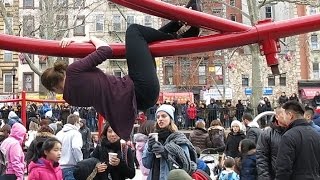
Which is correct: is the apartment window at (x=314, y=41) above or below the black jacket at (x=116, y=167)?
above

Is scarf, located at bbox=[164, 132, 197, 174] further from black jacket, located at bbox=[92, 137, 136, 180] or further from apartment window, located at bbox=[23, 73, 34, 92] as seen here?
apartment window, located at bbox=[23, 73, 34, 92]

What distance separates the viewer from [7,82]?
45.2 meters

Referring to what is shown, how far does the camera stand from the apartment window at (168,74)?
142 ft

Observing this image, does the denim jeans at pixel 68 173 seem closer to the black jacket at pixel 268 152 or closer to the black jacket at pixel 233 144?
the black jacket at pixel 268 152

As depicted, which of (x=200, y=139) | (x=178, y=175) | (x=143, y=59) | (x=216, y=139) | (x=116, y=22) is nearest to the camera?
(x=143, y=59)

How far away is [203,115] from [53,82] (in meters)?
20.3

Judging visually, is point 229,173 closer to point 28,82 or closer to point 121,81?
point 121,81

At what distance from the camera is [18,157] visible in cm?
771

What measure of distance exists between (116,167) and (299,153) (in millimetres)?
2111

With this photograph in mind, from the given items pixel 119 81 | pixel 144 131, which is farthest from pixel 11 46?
pixel 144 131

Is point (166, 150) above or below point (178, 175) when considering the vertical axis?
above

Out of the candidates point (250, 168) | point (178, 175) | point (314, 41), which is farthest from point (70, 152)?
point (314, 41)

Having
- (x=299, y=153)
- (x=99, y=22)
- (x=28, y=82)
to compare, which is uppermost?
(x=99, y=22)

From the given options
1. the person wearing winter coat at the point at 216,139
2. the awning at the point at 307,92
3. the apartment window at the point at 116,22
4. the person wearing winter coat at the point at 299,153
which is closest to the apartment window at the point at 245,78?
the awning at the point at 307,92
